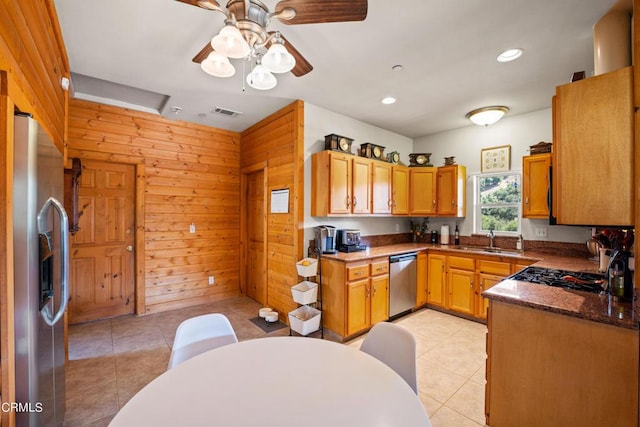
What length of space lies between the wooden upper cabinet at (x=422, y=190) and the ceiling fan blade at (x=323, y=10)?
3239 millimetres

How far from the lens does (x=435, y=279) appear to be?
12.7 ft

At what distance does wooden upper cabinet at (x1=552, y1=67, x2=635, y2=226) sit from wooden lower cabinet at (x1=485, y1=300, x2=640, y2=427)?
0.60 m

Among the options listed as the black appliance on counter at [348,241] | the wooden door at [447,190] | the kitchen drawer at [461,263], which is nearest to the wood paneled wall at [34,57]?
the black appliance on counter at [348,241]

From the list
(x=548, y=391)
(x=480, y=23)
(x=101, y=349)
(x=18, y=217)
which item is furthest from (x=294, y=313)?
(x=480, y=23)

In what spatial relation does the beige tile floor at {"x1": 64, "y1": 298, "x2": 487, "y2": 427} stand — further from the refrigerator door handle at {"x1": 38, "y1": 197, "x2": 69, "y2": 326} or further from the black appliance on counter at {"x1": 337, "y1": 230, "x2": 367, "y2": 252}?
the black appliance on counter at {"x1": 337, "y1": 230, "x2": 367, "y2": 252}

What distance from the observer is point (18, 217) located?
1.12m

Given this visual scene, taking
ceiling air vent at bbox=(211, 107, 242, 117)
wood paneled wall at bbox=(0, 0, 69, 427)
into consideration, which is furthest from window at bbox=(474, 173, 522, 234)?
wood paneled wall at bbox=(0, 0, 69, 427)

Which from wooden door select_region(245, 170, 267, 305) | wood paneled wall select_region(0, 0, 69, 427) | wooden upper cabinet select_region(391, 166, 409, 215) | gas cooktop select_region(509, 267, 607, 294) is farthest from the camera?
wooden door select_region(245, 170, 267, 305)

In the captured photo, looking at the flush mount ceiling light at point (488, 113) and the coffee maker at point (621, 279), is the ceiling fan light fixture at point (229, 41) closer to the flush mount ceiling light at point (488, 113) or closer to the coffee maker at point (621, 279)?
the coffee maker at point (621, 279)

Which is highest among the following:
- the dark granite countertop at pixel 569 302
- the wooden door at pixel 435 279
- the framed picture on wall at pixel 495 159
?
the framed picture on wall at pixel 495 159

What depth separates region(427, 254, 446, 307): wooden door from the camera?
3789mm

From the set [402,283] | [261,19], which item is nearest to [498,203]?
[402,283]

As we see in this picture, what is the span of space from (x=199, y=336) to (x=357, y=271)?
1810 millimetres

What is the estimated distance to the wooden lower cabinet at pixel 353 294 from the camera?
2.96 meters
